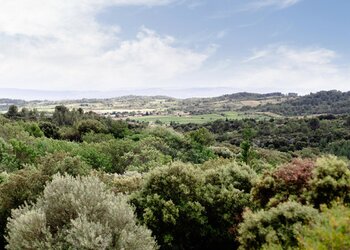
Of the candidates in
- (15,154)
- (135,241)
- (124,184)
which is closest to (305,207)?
(135,241)

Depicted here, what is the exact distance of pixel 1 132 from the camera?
2667 inches

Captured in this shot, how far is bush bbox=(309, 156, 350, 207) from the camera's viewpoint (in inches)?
811

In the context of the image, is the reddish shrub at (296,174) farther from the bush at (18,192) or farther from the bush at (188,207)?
the bush at (18,192)

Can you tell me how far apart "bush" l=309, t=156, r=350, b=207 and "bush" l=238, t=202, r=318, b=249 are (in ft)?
5.37

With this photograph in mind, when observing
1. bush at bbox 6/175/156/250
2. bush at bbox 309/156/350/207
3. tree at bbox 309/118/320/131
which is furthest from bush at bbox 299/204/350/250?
tree at bbox 309/118/320/131

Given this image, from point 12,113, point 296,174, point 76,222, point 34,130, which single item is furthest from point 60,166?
point 12,113

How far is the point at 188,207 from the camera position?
25.5m

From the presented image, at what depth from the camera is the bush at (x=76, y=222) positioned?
17.4m

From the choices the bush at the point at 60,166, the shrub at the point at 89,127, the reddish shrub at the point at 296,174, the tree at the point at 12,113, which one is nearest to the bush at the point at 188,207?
the reddish shrub at the point at 296,174

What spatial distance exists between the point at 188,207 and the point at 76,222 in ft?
31.7

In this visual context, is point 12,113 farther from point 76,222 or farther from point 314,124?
point 76,222

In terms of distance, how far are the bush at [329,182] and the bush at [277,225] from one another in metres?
1.64

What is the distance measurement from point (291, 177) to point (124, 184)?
12920 mm

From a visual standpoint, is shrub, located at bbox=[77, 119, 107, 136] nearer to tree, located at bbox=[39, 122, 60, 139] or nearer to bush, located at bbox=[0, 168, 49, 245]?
tree, located at bbox=[39, 122, 60, 139]
